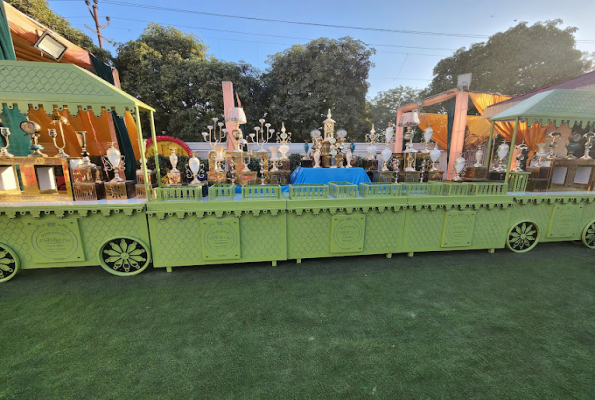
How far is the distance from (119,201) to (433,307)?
416 centimetres

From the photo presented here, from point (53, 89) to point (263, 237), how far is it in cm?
301

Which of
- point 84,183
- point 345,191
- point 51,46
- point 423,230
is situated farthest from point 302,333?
point 51,46

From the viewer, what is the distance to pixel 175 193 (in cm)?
320

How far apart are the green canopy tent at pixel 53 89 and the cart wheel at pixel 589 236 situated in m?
7.37

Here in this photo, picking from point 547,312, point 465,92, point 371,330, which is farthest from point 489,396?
point 465,92

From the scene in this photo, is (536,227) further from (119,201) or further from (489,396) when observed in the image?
(119,201)

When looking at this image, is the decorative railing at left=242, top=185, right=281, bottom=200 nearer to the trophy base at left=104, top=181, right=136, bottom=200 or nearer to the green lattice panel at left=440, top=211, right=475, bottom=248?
the trophy base at left=104, top=181, right=136, bottom=200

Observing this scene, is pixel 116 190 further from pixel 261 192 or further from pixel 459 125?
pixel 459 125

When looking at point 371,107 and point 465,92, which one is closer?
point 465,92

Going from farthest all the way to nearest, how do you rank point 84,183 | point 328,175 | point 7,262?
point 328,175 < point 84,183 < point 7,262

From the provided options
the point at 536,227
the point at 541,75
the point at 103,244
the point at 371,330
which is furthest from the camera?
the point at 541,75

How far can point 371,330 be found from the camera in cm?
222

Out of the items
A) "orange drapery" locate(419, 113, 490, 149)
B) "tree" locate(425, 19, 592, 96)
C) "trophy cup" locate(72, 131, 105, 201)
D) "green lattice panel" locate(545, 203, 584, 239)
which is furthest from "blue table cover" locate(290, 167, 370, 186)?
"tree" locate(425, 19, 592, 96)

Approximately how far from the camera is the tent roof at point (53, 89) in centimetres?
258
